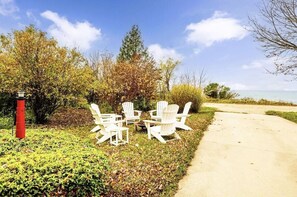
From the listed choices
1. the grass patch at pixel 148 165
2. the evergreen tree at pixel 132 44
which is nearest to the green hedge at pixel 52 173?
the grass patch at pixel 148 165

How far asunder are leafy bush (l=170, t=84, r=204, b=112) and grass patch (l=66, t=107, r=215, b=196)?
252 inches

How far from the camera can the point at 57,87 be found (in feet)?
30.0

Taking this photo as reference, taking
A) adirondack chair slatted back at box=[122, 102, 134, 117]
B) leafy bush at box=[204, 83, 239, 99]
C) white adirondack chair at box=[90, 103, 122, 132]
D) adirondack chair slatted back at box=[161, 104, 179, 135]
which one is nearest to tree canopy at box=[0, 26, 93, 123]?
white adirondack chair at box=[90, 103, 122, 132]

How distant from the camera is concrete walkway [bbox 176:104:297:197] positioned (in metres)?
4.11

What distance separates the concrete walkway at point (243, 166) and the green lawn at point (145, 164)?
0.21 meters

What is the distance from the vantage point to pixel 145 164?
4.98m

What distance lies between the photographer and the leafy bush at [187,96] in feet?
46.2

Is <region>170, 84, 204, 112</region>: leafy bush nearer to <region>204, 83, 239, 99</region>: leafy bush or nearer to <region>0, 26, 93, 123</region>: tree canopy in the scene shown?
<region>0, 26, 93, 123</region>: tree canopy

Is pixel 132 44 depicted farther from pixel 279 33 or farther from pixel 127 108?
pixel 279 33

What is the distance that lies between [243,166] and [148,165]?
2.00 metres

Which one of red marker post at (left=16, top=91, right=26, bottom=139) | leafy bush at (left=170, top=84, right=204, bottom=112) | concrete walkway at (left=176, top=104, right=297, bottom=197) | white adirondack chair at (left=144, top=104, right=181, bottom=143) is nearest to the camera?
concrete walkway at (left=176, top=104, right=297, bottom=197)

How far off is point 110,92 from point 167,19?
4751mm

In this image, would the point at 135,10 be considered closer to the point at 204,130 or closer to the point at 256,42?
the point at 256,42

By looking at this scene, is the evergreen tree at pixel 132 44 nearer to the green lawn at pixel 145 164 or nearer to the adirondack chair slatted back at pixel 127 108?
the adirondack chair slatted back at pixel 127 108
